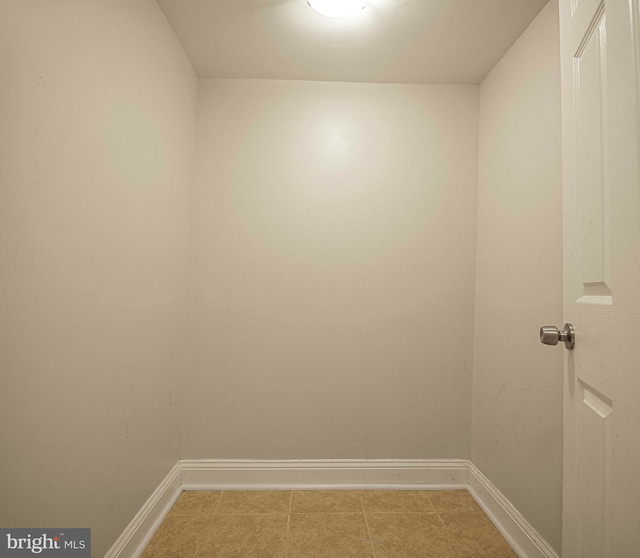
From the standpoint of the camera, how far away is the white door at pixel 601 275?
29.0 inches

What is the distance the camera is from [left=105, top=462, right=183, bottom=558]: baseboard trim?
1.49 meters

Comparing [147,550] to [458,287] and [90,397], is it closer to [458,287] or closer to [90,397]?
[90,397]

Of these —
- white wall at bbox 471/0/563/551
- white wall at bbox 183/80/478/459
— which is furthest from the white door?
white wall at bbox 183/80/478/459

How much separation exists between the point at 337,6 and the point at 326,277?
51.4 inches

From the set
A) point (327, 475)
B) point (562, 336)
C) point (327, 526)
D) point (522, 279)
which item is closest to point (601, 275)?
point (562, 336)

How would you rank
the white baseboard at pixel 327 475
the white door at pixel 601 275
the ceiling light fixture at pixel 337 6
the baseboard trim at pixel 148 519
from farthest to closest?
the white baseboard at pixel 327 475
the ceiling light fixture at pixel 337 6
the baseboard trim at pixel 148 519
the white door at pixel 601 275

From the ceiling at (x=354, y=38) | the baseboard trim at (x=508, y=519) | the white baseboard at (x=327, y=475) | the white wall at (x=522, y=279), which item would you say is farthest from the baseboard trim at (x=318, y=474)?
the ceiling at (x=354, y=38)

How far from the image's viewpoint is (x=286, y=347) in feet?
7.24

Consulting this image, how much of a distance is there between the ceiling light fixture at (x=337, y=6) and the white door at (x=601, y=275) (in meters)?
0.88

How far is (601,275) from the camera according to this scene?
33.7 inches

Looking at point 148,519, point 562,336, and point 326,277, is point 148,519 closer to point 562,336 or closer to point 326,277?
point 326,277

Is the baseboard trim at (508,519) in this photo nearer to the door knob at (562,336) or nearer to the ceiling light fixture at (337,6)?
the door knob at (562,336)

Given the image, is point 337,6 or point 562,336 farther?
point 337,6

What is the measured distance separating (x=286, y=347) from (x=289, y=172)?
1028 mm
